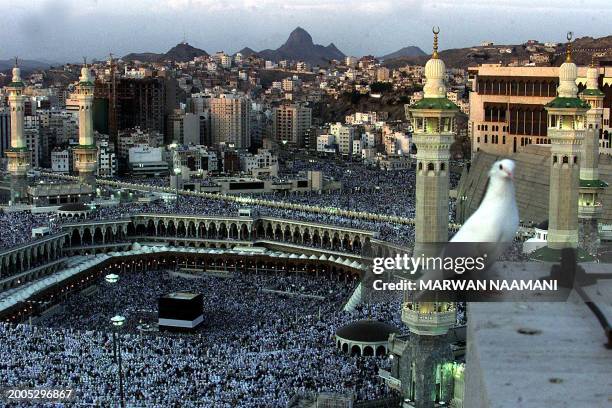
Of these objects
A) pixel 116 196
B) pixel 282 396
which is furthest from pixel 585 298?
pixel 116 196

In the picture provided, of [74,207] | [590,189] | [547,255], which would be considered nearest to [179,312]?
[590,189]

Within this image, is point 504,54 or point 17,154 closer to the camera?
point 17,154

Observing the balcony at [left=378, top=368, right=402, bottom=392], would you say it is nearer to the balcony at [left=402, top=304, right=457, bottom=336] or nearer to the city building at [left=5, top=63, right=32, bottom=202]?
the balcony at [left=402, top=304, right=457, bottom=336]

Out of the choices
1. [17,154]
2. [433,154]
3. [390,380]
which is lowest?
[390,380]

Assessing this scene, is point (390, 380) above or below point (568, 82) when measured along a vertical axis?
below

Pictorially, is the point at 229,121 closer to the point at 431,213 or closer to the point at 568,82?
the point at 568,82

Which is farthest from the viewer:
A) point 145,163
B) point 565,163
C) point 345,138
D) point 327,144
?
point 327,144

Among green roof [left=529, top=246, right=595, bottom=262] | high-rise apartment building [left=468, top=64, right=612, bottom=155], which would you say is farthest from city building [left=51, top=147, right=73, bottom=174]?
green roof [left=529, top=246, right=595, bottom=262]
